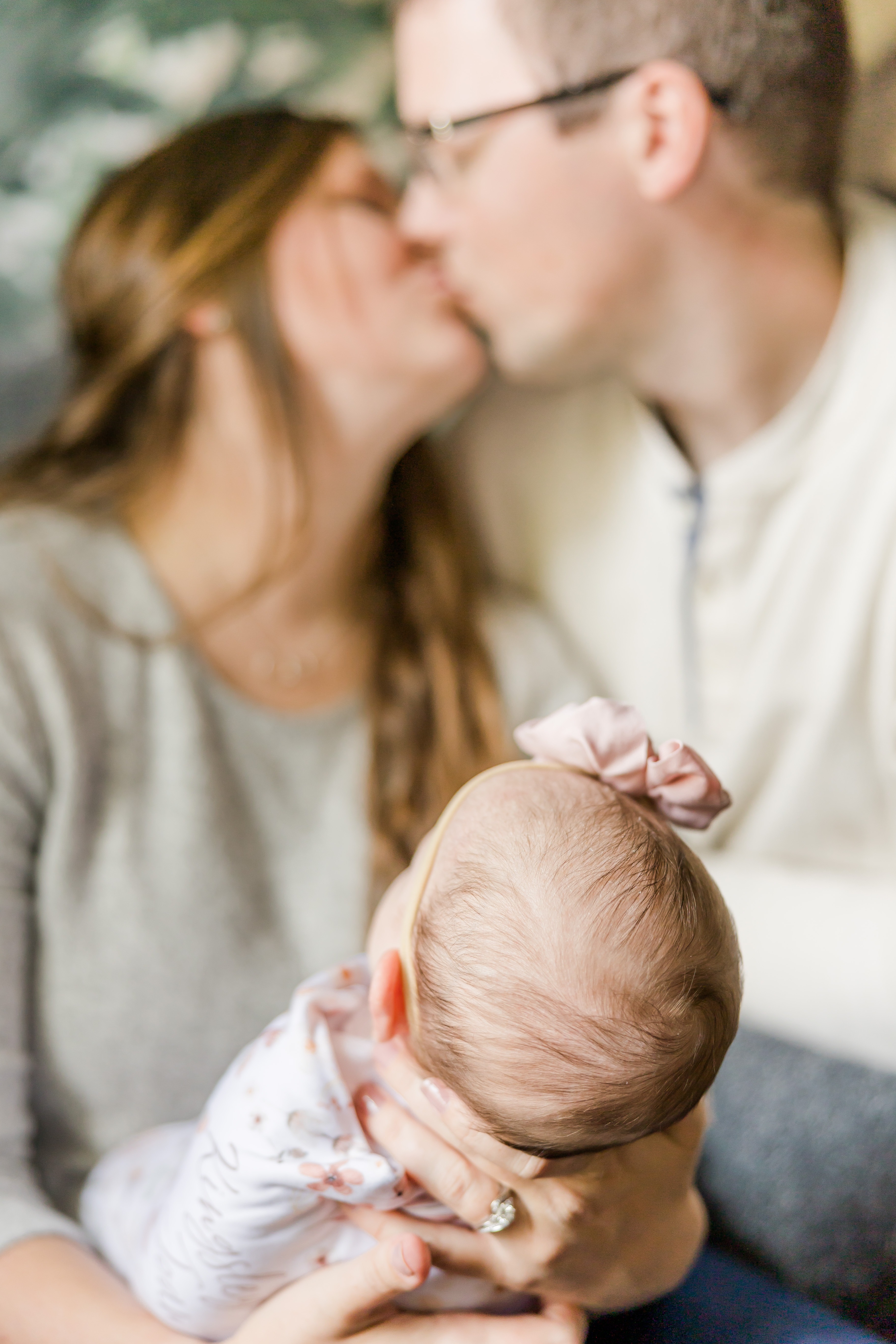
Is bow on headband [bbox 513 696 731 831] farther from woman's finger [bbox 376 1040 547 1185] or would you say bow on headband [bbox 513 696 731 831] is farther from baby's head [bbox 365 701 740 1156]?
woman's finger [bbox 376 1040 547 1185]

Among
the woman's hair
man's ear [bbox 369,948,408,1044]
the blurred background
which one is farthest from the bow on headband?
the blurred background

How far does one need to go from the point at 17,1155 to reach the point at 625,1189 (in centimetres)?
54

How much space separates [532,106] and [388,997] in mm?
724

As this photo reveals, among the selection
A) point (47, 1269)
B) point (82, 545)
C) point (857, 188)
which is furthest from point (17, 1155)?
point (857, 188)

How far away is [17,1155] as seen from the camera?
0.86 metres

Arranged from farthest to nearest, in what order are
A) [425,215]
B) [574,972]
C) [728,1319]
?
1. [425,215]
2. [728,1319]
3. [574,972]

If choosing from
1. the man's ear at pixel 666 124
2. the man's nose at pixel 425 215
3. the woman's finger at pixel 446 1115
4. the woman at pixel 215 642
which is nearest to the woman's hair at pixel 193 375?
the woman at pixel 215 642

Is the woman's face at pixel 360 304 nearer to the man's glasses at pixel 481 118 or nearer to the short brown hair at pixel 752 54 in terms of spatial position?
the man's glasses at pixel 481 118

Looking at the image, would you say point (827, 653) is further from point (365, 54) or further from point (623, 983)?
point (365, 54)

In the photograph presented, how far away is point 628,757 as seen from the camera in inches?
23.2

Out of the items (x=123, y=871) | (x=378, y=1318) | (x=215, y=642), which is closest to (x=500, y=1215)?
(x=378, y=1318)

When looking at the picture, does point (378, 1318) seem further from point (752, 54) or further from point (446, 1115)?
point (752, 54)

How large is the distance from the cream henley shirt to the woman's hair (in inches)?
8.9

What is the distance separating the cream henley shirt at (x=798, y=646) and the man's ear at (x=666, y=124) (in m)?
0.14
